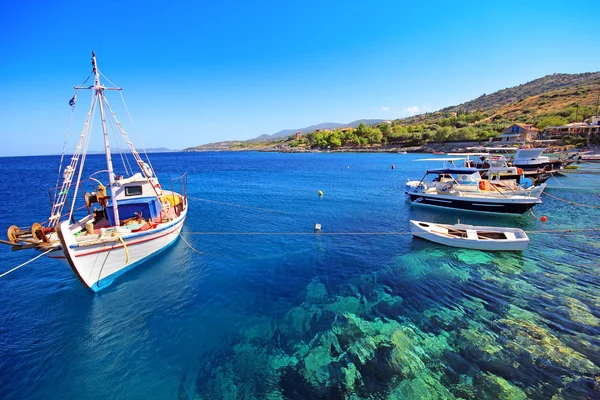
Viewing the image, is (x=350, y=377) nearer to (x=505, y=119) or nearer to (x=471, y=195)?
(x=471, y=195)

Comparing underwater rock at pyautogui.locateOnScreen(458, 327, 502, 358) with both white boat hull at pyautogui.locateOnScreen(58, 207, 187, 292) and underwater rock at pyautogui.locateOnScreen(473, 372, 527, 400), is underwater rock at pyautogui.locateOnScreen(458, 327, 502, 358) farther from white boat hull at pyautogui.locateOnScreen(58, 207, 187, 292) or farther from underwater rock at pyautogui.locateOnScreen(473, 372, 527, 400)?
white boat hull at pyautogui.locateOnScreen(58, 207, 187, 292)

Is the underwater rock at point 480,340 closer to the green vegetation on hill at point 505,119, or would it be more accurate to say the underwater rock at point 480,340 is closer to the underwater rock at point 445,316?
the underwater rock at point 445,316

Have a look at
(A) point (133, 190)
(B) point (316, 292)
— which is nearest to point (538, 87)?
(B) point (316, 292)

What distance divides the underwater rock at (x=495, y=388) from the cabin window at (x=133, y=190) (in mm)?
19475

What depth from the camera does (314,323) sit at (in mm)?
11148

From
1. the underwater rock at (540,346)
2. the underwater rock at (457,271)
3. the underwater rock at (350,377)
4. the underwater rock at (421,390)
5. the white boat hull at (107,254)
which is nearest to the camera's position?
the underwater rock at (421,390)

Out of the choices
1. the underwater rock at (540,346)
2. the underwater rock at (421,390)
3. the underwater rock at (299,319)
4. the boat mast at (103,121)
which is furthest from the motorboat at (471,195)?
the boat mast at (103,121)

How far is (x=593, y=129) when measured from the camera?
257ft

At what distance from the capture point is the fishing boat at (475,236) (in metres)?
17.3

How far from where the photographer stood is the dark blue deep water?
8469 mm

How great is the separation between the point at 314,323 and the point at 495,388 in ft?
19.8

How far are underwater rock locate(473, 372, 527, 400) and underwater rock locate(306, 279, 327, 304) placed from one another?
6.27m

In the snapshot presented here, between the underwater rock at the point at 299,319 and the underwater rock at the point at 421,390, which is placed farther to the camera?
the underwater rock at the point at 299,319

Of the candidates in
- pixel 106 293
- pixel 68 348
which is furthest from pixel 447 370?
pixel 106 293
